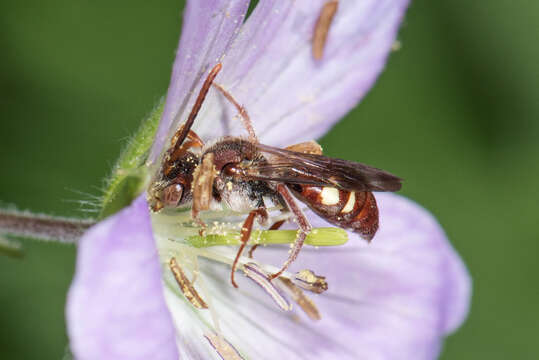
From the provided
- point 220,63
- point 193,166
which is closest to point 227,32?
point 220,63

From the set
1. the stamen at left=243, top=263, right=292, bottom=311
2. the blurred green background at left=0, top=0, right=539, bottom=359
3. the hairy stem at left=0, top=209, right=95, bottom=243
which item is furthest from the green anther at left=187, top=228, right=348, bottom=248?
the blurred green background at left=0, top=0, right=539, bottom=359

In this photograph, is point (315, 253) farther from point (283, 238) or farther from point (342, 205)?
point (342, 205)

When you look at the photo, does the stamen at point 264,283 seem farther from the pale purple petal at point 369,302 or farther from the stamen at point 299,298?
the pale purple petal at point 369,302

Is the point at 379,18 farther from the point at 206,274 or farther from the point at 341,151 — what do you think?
the point at 341,151

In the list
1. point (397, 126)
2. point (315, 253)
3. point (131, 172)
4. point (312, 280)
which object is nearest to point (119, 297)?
point (131, 172)

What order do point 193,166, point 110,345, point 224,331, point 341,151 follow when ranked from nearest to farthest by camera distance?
point 110,345 → point 193,166 → point 224,331 → point 341,151
